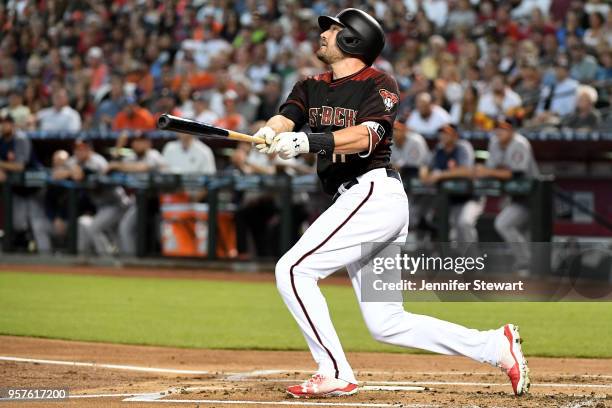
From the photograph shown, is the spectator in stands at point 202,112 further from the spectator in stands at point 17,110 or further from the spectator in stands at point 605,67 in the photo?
the spectator in stands at point 605,67

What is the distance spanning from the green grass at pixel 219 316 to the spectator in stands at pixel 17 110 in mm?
5421

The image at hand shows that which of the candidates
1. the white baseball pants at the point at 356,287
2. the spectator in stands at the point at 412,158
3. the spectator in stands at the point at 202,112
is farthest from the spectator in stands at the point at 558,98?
the white baseball pants at the point at 356,287

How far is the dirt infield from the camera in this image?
5.59 m

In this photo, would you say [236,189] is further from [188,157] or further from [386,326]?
[386,326]

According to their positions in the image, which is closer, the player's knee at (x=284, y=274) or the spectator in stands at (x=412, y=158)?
the player's knee at (x=284, y=274)

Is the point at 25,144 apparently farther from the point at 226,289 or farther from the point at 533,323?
the point at 533,323

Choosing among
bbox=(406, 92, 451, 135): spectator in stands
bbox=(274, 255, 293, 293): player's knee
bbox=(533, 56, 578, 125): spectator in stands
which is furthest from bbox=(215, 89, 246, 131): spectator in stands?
bbox=(274, 255, 293, 293): player's knee

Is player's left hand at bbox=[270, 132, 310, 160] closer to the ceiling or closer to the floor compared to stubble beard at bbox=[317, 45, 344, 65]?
closer to the floor

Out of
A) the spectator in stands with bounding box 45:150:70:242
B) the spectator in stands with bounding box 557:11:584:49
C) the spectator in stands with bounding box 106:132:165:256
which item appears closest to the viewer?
the spectator in stands with bounding box 106:132:165:256

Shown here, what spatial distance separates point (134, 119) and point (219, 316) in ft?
23.4

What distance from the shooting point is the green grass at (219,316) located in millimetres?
8867

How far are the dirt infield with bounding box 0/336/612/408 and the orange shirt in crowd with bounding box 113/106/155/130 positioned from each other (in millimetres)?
8413

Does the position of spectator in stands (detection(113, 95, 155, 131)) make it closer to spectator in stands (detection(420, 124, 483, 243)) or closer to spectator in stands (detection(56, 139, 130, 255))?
spectator in stands (detection(56, 139, 130, 255))

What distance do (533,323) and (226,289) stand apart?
4179 mm
